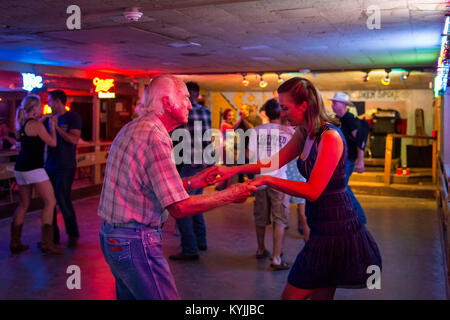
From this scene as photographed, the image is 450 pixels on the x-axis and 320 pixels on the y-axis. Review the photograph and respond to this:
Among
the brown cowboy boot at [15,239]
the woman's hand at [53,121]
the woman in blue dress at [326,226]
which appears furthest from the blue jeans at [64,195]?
the woman in blue dress at [326,226]

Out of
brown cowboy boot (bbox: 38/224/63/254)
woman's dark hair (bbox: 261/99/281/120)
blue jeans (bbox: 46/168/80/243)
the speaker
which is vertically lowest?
brown cowboy boot (bbox: 38/224/63/254)

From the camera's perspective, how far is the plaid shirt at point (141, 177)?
2.06 m

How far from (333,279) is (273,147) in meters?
2.60

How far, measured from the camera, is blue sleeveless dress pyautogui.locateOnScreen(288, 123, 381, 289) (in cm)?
243

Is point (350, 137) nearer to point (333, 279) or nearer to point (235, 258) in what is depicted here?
point (235, 258)

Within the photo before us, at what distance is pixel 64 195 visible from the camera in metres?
5.51

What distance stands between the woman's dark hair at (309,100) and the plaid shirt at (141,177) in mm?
703

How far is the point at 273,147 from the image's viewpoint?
4941 millimetres

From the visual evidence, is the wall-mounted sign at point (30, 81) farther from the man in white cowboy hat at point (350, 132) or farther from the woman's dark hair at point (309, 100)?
the woman's dark hair at point (309, 100)

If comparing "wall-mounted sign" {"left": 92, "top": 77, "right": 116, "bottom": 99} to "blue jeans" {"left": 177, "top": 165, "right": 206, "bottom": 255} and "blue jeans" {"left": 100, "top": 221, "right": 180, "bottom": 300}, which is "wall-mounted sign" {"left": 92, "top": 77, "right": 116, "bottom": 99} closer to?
"blue jeans" {"left": 177, "top": 165, "right": 206, "bottom": 255}

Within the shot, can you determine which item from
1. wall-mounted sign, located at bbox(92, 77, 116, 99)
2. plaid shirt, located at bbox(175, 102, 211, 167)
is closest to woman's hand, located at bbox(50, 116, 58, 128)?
plaid shirt, located at bbox(175, 102, 211, 167)

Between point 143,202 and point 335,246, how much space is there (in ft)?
3.26

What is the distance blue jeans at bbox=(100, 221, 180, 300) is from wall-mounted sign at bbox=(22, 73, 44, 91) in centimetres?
792
